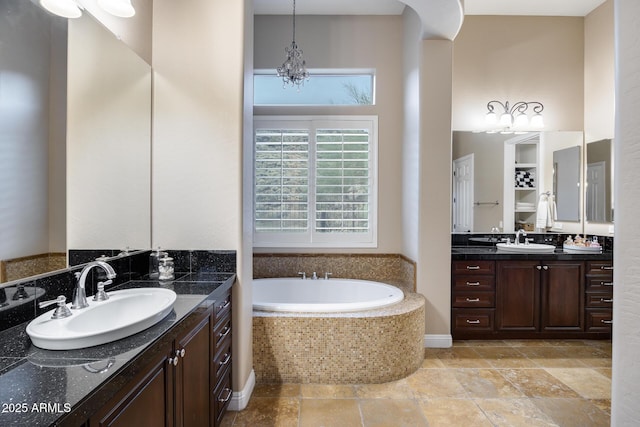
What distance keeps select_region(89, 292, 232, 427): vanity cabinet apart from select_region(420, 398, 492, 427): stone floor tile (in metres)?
1.31

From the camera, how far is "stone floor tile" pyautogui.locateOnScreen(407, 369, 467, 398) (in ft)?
7.92

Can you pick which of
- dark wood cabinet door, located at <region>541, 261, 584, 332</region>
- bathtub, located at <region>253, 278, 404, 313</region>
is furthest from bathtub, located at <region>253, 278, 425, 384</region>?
dark wood cabinet door, located at <region>541, 261, 584, 332</region>

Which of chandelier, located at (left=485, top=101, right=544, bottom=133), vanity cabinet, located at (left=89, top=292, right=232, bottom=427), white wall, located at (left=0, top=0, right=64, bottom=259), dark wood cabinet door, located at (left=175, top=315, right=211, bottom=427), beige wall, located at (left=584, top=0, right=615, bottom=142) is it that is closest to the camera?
vanity cabinet, located at (left=89, top=292, right=232, bottom=427)

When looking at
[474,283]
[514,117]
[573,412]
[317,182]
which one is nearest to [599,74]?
[514,117]

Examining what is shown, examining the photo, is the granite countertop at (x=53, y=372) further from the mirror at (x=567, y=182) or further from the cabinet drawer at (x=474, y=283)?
the mirror at (x=567, y=182)

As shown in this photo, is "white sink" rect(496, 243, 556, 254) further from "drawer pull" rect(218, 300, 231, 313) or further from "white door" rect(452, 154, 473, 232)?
"drawer pull" rect(218, 300, 231, 313)

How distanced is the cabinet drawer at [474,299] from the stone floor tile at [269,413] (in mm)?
1867

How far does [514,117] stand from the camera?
3924 millimetres

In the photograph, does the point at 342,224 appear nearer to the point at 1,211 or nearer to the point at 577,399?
the point at 577,399

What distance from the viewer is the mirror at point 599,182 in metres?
3.61

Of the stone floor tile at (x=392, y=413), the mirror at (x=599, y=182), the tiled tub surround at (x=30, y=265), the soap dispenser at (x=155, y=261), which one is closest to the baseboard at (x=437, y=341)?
the stone floor tile at (x=392, y=413)

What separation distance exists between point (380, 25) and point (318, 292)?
121 inches

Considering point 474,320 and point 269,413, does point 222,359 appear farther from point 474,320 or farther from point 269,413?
point 474,320

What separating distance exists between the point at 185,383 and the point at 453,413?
67.5 inches
